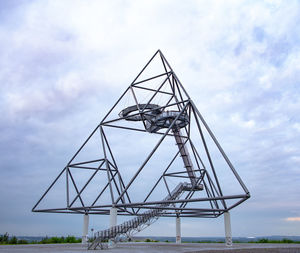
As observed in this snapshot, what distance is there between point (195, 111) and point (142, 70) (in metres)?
9.65

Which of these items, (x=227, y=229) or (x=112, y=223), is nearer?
(x=112, y=223)

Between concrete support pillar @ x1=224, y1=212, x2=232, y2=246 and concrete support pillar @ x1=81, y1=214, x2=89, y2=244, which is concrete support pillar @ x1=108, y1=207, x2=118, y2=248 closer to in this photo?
concrete support pillar @ x1=224, y1=212, x2=232, y2=246

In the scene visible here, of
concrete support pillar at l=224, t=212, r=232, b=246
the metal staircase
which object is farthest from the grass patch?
concrete support pillar at l=224, t=212, r=232, b=246

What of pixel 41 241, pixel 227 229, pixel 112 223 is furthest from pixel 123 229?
pixel 41 241

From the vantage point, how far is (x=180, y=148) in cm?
3528

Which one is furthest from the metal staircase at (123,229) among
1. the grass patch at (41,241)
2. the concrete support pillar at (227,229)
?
the grass patch at (41,241)

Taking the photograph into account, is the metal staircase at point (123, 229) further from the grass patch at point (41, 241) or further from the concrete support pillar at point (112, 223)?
the grass patch at point (41, 241)

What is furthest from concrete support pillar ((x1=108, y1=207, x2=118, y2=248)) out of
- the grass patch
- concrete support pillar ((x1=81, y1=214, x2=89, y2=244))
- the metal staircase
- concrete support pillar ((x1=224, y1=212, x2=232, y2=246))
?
the grass patch

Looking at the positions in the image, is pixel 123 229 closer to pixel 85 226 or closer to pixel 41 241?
pixel 85 226

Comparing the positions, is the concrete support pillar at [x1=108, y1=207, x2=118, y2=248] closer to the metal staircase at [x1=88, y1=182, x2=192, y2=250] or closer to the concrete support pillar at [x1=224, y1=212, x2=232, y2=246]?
the metal staircase at [x1=88, y1=182, x2=192, y2=250]

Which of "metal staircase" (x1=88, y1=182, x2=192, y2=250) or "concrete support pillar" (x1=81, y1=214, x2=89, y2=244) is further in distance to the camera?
"concrete support pillar" (x1=81, y1=214, x2=89, y2=244)

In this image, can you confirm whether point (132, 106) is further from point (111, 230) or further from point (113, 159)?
point (111, 230)

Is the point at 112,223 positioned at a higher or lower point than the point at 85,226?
lower

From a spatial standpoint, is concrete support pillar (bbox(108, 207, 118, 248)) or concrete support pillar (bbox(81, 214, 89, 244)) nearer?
concrete support pillar (bbox(108, 207, 118, 248))
